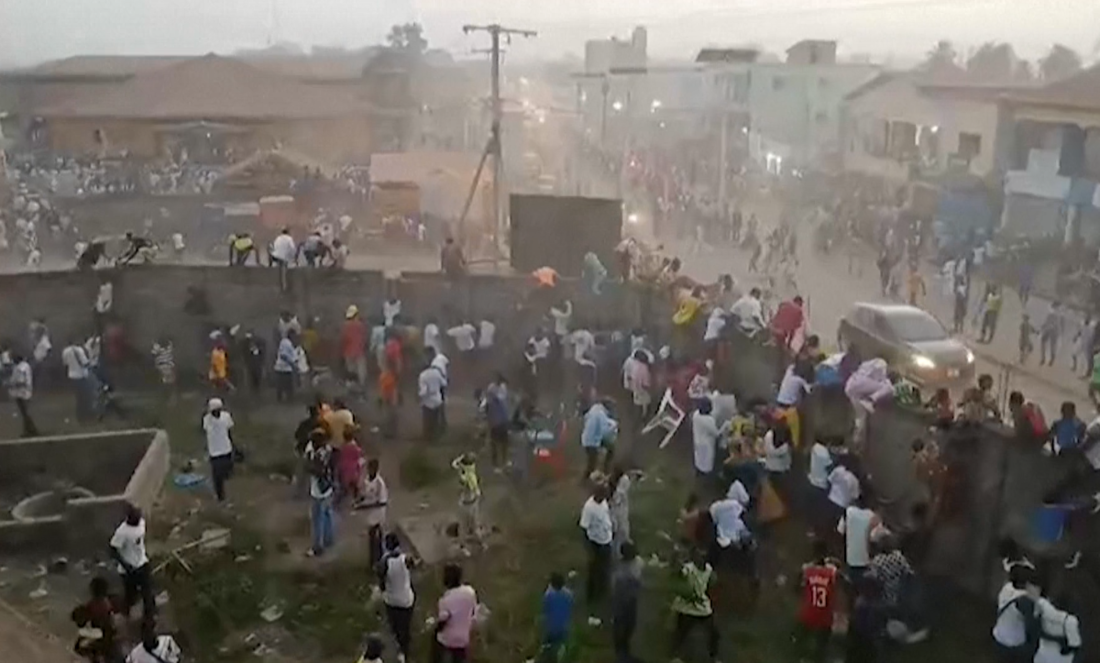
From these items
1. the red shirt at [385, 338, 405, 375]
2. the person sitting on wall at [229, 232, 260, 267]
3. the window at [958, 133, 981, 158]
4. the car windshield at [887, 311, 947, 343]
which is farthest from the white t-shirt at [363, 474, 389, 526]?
the window at [958, 133, 981, 158]

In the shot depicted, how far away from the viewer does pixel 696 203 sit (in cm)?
3456

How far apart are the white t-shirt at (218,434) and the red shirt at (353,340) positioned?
4.43m

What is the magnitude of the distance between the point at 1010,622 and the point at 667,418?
664cm

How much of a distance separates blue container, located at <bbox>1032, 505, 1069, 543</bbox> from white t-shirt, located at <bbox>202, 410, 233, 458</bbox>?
8883 mm

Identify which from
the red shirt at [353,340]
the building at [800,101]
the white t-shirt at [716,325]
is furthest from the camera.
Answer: the building at [800,101]

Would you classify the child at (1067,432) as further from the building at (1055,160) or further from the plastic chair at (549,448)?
the building at (1055,160)

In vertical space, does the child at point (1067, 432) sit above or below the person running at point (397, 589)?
above

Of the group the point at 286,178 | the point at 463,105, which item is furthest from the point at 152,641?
the point at 463,105

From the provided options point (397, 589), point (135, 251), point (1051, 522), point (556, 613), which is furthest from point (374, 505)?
point (135, 251)

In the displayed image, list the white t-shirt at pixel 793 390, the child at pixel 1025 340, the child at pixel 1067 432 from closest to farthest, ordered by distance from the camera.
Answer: the child at pixel 1067 432
the white t-shirt at pixel 793 390
the child at pixel 1025 340

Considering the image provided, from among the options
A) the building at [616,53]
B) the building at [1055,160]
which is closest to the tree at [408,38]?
the building at [616,53]

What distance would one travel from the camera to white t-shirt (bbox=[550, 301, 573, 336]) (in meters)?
17.3

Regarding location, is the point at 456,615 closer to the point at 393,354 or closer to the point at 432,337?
the point at 393,354

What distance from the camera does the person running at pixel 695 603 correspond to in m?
9.16
